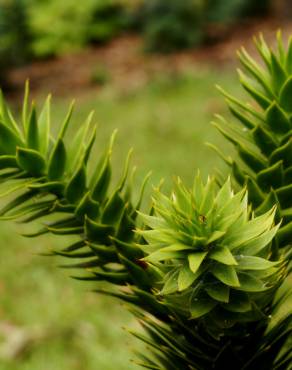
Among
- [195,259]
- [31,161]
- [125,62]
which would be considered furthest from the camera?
[125,62]

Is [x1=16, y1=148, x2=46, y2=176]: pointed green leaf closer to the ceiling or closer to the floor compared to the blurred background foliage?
closer to the ceiling

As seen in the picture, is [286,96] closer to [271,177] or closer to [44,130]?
[271,177]

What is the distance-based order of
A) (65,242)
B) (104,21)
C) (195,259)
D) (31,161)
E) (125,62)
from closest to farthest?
(195,259)
(31,161)
(65,242)
(125,62)
(104,21)

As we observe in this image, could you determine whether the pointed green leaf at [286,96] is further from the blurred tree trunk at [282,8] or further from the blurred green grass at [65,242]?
the blurred tree trunk at [282,8]

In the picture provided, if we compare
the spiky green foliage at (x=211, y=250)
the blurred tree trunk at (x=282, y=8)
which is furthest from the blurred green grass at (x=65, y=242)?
the blurred tree trunk at (x=282, y=8)

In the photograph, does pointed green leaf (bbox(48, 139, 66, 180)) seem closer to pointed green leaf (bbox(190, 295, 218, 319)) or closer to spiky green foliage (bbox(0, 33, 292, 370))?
spiky green foliage (bbox(0, 33, 292, 370))

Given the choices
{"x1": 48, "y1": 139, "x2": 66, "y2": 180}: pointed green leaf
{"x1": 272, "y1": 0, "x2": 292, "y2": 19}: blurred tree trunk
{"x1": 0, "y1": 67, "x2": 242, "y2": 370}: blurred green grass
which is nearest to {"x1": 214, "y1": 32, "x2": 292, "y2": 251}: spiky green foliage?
{"x1": 48, "y1": 139, "x2": 66, "y2": 180}: pointed green leaf

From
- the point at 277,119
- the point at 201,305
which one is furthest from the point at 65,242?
the point at 201,305
